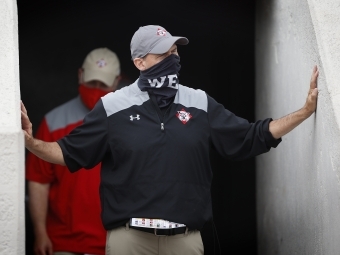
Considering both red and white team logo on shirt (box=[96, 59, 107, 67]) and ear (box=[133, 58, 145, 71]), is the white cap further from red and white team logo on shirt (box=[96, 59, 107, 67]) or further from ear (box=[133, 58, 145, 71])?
ear (box=[133, 58, 145, 71])

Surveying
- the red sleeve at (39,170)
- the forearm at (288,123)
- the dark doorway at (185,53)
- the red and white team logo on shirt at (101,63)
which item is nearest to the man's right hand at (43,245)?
the red sleeve at (39,170)

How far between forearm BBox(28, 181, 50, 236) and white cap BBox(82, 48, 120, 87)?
0.93 meters

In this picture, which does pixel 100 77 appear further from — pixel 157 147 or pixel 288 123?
pixel 288 123

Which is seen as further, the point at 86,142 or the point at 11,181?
the point at 86,142

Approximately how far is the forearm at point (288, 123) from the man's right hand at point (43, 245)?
217 centimetres

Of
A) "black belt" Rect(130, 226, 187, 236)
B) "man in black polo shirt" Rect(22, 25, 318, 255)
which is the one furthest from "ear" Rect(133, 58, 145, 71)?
"black belt" Rect(130, 226, 187, 236)

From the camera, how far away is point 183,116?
436 cm

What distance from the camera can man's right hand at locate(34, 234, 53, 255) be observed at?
5.67 metres

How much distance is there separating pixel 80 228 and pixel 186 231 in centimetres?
150

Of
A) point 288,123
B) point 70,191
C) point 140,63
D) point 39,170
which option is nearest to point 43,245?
point 70,191

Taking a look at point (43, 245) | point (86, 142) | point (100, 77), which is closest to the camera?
point (86, 142)

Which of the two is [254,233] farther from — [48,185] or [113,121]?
[113,121]

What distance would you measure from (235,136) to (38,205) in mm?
2018

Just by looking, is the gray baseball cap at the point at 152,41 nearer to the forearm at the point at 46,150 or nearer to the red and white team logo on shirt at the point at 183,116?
the red and white team logo on shirt at the point at 183,116
